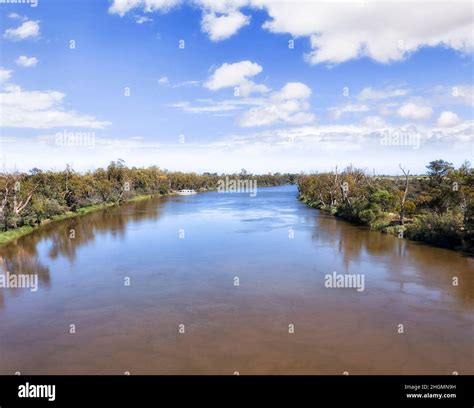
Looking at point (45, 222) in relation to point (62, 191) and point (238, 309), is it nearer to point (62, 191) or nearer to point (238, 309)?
point (62, 191)

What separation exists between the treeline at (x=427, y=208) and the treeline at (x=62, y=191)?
24.5m

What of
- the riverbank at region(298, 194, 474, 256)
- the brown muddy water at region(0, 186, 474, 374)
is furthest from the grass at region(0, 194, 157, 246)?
the riverbank at region(298, 194, 474, 256)

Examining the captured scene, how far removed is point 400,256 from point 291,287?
752 centimetres

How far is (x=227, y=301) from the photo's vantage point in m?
12.6

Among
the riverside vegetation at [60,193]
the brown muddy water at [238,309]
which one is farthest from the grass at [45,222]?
the brown muddy water at [238,309]

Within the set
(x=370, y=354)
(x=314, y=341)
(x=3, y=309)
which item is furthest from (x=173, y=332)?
(x=3, y=309)

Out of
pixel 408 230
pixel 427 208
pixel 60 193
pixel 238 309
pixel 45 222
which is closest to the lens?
pixel 238 309

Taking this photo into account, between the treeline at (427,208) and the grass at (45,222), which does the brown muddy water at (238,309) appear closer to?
the treeline at (427,208)

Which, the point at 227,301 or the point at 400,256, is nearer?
the point at 227,301

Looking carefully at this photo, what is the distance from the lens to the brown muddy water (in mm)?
8883

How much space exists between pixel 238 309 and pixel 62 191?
31.5 m

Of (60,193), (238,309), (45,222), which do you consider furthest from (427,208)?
(60,193)

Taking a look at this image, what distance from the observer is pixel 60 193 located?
121 feet
